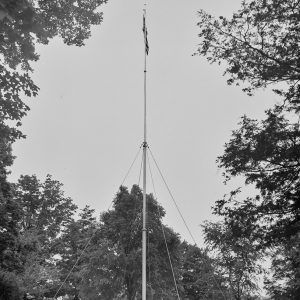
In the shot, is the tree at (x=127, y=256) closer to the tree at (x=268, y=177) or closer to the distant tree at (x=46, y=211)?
the distant tree at (x=46, y=211)

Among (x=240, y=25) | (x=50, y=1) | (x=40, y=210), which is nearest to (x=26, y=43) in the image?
(x=50, y=1)

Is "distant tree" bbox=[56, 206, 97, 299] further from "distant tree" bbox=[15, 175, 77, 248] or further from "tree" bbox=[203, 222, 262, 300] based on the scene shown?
"tree" bbox=[203, 222, 262, 300]

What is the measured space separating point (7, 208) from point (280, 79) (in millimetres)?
15831

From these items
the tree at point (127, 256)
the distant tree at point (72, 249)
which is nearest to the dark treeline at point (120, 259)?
the tree at point (127, 256)

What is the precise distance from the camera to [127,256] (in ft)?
91.0

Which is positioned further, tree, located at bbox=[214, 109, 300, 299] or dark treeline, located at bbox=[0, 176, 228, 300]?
dark treeline, located at bbox=[0, 176, 228, 300]

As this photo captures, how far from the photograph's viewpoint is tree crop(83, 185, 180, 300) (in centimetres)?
2706

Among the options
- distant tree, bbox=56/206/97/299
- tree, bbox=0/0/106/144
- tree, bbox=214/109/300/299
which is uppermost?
distant tree, bbox=56/206/97/299

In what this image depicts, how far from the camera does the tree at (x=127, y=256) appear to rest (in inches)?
1065

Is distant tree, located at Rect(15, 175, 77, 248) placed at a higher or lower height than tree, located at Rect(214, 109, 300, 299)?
higher

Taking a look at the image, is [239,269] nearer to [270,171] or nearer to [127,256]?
[127,256]

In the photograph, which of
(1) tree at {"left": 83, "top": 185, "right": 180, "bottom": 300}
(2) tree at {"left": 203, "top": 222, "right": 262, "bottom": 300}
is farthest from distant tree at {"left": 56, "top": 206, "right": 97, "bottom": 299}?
(2) tree at {"left": 203, "top": 222, "right": 262, "bottom": 300}

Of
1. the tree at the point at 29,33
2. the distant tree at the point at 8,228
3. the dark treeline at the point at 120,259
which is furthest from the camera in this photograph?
the dark treeline at the point at 120,259

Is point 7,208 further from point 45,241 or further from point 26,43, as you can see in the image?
point 45,241
